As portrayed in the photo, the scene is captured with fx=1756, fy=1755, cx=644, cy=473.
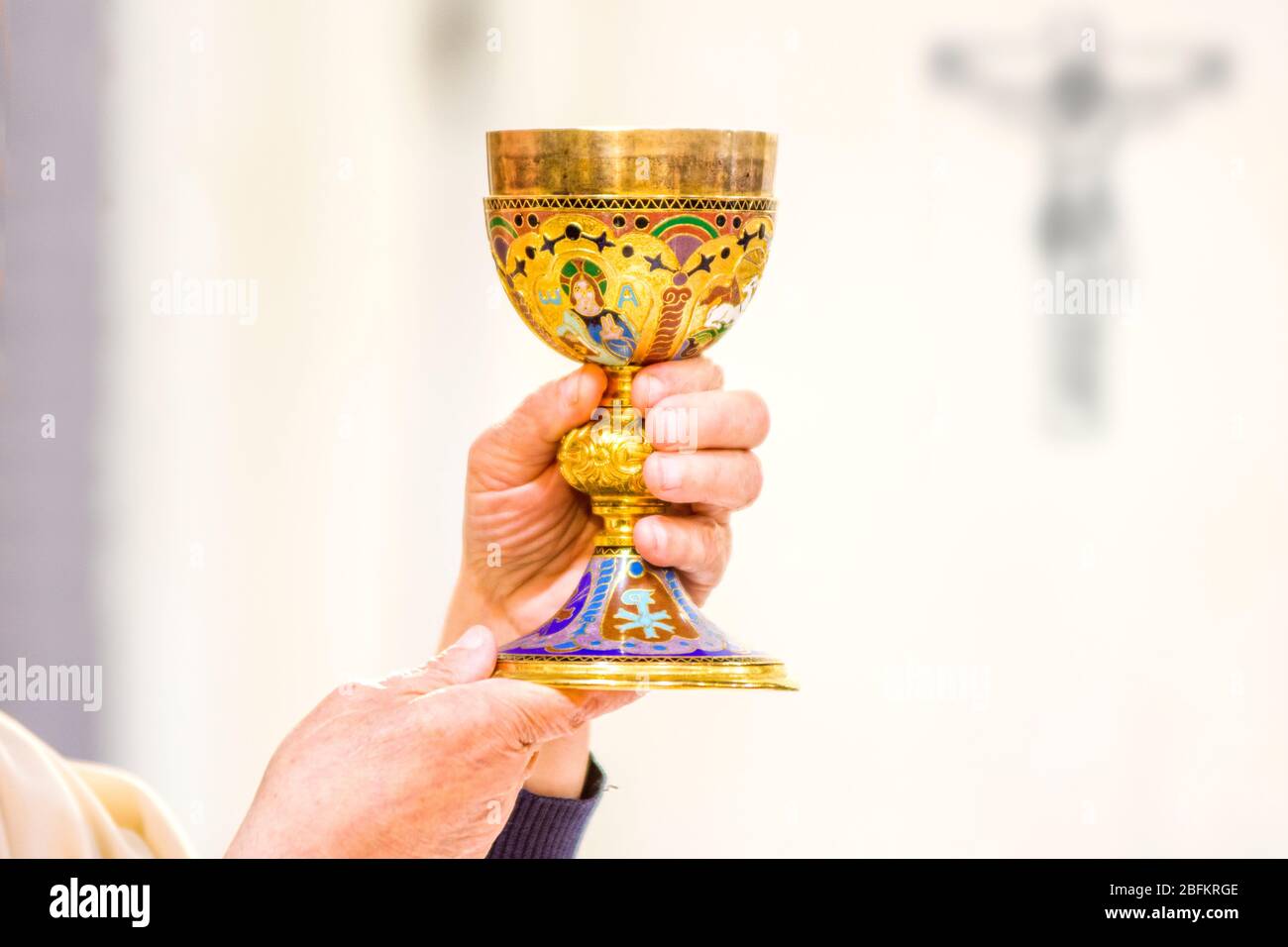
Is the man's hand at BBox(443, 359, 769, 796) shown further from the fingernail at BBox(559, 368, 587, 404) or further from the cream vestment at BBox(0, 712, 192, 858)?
the cream vestment at BBox(0, 712, 192, 858)

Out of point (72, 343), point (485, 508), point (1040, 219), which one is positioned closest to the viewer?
point (485, 508)

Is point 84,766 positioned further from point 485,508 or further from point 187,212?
point 187,212

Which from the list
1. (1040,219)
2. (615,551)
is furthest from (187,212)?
(615,551)

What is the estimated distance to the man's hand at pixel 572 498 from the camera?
1689 mm

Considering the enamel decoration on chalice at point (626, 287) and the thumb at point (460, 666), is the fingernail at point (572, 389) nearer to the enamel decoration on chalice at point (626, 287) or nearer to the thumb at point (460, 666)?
the enamel decoration on chalice at point (626, 287)

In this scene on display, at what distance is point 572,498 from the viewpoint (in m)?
1.86

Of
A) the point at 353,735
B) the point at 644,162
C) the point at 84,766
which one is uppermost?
the point at 644,162

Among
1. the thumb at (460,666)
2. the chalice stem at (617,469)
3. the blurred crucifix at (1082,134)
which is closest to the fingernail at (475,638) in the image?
the thumb at (460,666)

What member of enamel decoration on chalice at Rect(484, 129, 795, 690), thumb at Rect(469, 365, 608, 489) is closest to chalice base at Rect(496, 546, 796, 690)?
enamel decoration on chalice at Rect(484, 129, 795, 690)

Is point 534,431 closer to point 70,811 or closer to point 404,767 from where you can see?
point 404,767

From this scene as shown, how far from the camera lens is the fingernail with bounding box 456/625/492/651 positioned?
5.24 ft

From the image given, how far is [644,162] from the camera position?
1.58 metres

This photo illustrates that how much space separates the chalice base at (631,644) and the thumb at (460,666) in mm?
18

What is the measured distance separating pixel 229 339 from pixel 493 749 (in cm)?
231
